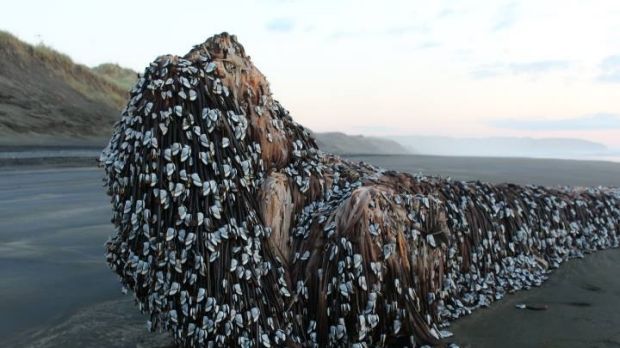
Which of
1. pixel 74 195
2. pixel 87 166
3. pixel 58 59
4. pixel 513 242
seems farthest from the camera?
pixel 58 59

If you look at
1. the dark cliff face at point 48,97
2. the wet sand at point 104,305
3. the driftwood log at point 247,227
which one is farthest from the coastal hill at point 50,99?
the driftwood log at point 247,227

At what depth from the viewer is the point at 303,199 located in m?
3.66

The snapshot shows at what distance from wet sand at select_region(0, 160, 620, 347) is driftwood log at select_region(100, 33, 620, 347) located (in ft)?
1.99

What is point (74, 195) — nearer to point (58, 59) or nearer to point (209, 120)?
point (209, 120)

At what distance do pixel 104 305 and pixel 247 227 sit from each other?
6.78ft

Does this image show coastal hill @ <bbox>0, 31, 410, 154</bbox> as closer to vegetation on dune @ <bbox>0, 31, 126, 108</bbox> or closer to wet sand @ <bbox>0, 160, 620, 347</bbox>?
vegetation on dune @ <bbox>0, 31, 126, 108</bbox>

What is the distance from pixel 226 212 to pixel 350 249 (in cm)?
78

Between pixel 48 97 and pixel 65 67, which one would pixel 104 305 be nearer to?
pixel 48 97

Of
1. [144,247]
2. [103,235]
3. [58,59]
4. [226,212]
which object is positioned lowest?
[103,235]

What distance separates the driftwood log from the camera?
316 centimetres

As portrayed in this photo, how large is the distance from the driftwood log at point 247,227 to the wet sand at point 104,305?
1.99 ft

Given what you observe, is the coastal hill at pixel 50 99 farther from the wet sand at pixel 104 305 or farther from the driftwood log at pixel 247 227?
the driftwood log at pixel 247 227

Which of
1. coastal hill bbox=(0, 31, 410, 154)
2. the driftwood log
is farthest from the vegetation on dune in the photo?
the driftwood log

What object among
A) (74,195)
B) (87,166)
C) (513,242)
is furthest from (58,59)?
(513,242)
